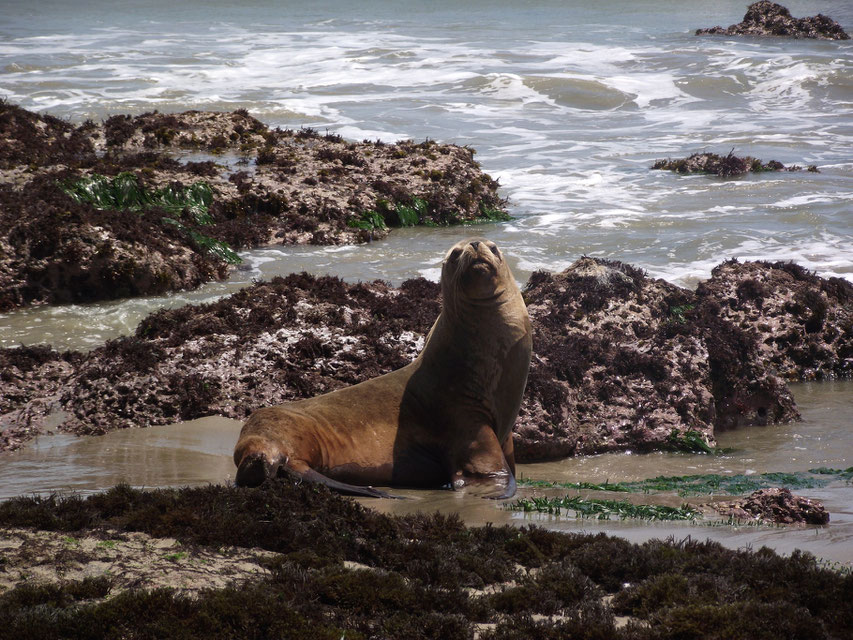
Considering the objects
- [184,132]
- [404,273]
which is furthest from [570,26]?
[404,273]

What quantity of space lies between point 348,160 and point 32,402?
30.1 feet

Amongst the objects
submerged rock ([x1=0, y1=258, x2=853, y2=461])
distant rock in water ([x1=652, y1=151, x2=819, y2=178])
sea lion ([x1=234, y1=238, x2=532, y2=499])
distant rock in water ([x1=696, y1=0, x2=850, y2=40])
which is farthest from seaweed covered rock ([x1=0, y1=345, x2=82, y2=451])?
distant rock in water ([x1=696, y1=0, x2=850, y2=40])

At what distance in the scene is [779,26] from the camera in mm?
42188

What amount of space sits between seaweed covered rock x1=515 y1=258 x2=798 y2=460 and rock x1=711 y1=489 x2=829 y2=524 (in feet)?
7.25

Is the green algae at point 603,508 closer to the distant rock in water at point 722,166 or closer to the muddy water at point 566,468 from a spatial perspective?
the muddy water at point 566,468

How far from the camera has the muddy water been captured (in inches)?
196

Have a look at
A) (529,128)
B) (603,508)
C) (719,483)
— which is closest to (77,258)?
(603,508)

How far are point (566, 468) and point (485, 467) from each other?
3.98ft

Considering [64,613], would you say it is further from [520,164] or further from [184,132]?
[520,164]

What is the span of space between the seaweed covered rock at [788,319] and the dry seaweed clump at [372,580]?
5.36 meters

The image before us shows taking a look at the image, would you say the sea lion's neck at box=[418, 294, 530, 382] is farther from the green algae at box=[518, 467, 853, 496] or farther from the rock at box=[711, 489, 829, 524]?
the rock at box=[711, 489, 829, 524]

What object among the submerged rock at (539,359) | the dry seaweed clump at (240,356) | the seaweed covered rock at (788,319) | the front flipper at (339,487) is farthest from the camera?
the seaweed covered rock at (788,319)

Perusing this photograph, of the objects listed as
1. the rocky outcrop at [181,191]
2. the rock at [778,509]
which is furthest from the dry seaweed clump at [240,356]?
the rock at [778,509]

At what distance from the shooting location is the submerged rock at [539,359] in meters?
7.36
